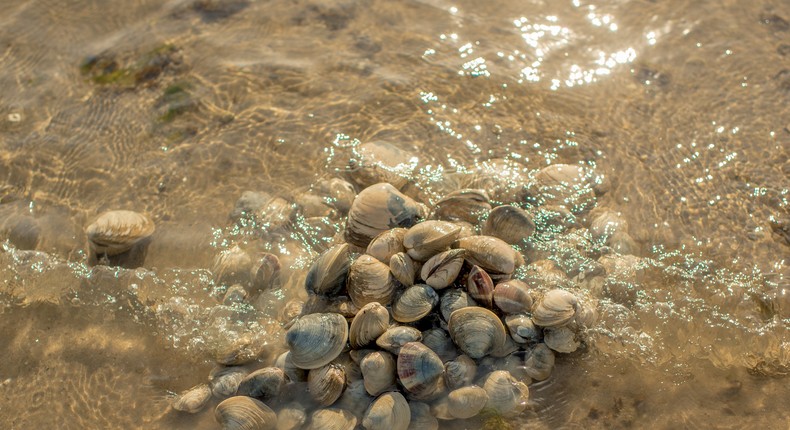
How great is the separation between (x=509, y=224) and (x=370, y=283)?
3.95 ft

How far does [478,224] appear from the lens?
4.77m

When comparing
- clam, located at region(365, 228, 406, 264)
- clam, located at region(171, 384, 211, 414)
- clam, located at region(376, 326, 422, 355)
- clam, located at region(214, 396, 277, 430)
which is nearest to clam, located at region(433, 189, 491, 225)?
clam, located at region(365, 228, 406, 264)

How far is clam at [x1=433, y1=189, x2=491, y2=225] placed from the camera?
15.6ft

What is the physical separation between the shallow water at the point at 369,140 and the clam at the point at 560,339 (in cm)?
16

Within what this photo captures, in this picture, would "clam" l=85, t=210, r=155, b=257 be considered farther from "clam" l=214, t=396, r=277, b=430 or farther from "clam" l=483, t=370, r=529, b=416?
"clam" l=483, t=370, r=529, b=416

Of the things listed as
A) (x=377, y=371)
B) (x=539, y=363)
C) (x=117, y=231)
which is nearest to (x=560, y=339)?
(x=539, y=363)

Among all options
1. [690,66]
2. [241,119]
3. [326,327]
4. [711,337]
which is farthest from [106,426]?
[690,66]

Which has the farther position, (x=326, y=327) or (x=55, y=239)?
(x=55, y=239)

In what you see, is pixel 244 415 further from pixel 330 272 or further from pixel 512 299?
pixel 512 299

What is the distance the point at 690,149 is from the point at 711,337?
1.89 meters

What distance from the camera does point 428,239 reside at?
4.18 metres

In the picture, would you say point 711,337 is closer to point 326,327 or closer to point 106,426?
point 326,327

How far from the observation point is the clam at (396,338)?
3.83 m

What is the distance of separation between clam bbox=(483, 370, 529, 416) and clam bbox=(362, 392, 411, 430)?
540 millimetres
